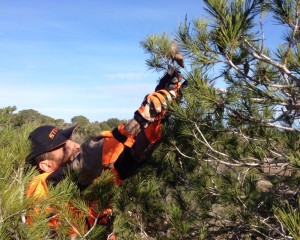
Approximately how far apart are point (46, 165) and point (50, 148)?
0.45 feet

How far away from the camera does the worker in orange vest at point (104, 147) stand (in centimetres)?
174

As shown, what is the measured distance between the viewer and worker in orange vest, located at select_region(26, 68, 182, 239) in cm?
174

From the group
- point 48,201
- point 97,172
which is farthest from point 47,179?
point 48,201

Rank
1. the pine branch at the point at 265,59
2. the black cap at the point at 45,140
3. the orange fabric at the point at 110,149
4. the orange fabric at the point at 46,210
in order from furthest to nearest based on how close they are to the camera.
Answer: the black cap at the point at 45,140, the orange fabric at the point at 110,149, the pine branch at the point at 265,59, the orange fabric at the point at 46,210

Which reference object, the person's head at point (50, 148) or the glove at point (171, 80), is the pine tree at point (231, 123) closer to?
the glove at point (171, 80)

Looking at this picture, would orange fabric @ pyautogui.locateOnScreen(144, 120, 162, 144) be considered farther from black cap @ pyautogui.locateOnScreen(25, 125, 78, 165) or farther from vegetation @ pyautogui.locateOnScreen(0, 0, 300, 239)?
black cap @ pyautogui.locateOnScreen(25, 125, 78, 165)

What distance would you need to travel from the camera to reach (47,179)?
1.83 metres

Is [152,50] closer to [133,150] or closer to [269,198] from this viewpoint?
[133,150]

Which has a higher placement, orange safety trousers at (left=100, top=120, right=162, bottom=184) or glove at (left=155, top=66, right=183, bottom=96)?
glove at (left=155, top=66, right=183, bottom=96)

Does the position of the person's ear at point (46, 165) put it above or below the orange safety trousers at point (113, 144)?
below

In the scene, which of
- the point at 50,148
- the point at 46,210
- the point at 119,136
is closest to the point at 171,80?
the point at 119,136

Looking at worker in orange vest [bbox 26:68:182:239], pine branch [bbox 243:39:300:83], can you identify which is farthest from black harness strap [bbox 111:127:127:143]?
pine branch [bbox 243:39:300:83]

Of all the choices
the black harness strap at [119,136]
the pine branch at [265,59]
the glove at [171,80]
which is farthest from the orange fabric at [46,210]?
the pine branch at [265,59]

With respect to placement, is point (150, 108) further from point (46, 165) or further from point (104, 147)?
point (46, 165)
